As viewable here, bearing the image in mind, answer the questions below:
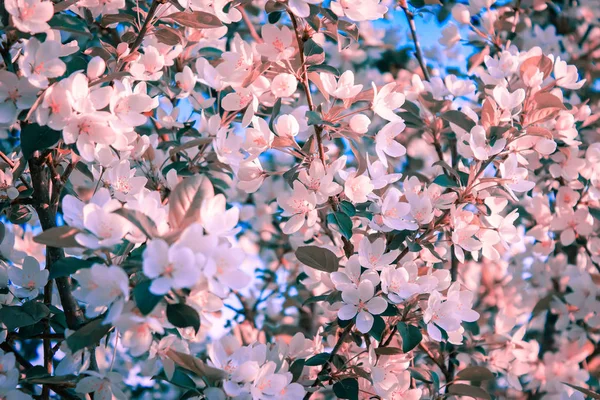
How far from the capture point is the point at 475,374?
1559mm

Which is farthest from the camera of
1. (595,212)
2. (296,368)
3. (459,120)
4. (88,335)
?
(595,212)

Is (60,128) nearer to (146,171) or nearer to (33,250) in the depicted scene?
(146,171)

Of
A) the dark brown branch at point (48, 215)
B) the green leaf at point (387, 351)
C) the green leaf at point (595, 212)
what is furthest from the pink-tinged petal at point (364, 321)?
the green leaf at point (595, 212)

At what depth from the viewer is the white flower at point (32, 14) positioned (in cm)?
110

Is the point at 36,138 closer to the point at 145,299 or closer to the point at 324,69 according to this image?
the point at 145,299

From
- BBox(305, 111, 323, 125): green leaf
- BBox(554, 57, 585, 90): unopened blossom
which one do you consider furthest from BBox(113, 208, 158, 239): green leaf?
BBox(554, 57, 585, 90): unopened blossom

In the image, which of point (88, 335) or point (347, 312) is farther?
point (347, 312)

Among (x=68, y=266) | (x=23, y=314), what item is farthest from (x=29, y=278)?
(x=68, y=266)

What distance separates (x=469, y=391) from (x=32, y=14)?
1.31 meters

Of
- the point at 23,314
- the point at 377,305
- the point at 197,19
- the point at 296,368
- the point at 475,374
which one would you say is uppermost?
the point at 197,19

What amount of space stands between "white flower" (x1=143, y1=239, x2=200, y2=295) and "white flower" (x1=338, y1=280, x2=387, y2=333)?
1.60ft

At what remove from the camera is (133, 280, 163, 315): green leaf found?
2.98ft

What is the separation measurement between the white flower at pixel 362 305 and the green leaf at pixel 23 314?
0.68m

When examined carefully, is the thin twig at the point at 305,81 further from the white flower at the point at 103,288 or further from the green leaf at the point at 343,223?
the white flower at the point at 103,288
